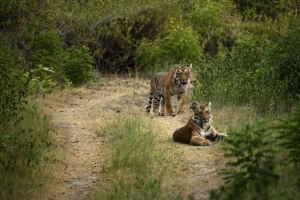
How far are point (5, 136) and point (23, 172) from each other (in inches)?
33.2

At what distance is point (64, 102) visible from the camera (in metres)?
16.1

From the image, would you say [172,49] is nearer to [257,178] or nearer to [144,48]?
[144,48]

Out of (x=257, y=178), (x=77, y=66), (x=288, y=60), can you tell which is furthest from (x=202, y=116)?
(x=77, y=66)

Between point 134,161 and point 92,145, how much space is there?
2.12m

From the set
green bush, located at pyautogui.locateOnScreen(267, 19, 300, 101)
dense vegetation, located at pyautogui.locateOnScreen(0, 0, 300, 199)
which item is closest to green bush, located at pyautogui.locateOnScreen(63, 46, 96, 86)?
dense vegetation, located at pyautogui.locateOnScreen(0, 0, 300, 199)

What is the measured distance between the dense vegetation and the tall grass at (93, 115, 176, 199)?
3.78ft

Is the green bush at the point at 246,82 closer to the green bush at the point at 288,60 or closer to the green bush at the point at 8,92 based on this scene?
the green bush at the point at 288,60

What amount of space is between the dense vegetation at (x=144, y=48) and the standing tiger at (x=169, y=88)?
64 centimetres

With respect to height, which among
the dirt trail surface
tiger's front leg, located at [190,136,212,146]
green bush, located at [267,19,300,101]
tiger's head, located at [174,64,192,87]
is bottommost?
the dirt trail surface

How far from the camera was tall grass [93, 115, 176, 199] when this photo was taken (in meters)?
7.41

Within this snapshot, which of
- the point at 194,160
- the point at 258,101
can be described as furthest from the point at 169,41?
the point at 194,160

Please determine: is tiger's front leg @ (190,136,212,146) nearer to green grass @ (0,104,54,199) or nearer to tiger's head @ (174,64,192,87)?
green grass @ (0,104,54,199)

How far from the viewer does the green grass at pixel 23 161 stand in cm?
788

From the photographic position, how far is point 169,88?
14.0 metres
